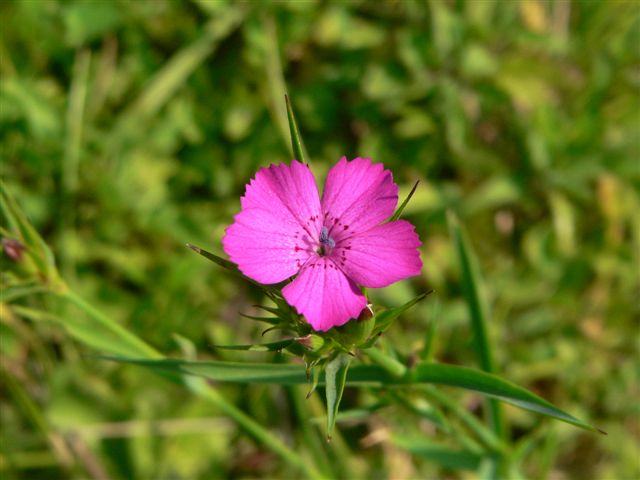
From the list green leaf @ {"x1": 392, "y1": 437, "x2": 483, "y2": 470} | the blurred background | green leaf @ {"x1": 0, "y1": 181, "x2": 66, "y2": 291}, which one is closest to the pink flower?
green leaf @ {"x1": 0, "y1": 181, "x2": 66, "y2": 291}

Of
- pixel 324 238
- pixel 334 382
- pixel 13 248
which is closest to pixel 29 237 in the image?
pixel 13 248

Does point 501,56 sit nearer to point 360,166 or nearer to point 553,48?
point 553,48

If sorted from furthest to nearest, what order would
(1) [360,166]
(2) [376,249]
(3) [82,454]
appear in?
(3) [82,454], (1) [360,166], (2) [376,249]

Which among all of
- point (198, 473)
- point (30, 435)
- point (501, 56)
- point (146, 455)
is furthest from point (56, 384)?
point (501, 56)

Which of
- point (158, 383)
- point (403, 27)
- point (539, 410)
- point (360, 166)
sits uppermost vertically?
point (403, 27)

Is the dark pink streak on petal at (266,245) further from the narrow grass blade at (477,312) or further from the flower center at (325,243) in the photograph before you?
the narrow grass blade at (477,312)

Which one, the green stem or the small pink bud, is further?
the small pink bud

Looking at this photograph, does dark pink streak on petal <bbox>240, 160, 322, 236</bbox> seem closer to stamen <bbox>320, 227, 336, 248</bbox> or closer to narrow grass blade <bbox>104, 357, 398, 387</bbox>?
stamen <bbox>320, 227, 336, 248</bbox>
